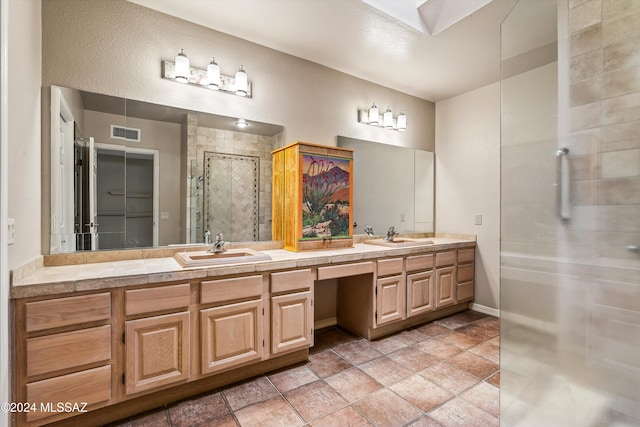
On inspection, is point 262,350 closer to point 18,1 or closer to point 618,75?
point 18,1

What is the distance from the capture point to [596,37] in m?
1.57

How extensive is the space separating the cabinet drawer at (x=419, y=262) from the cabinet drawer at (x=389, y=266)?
142 millimetres

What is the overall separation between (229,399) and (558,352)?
1965mm

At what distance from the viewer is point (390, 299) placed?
2.62m

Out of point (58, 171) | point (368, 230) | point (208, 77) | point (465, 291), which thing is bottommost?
point (465, 291)

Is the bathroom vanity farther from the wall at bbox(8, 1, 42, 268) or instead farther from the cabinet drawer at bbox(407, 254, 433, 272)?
the cabinet drawer at bbox(407, 254, 433, 272)

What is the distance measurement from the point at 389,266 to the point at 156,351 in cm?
184

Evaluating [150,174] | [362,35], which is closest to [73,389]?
[150,174]

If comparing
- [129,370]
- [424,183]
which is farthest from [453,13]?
[129,370]

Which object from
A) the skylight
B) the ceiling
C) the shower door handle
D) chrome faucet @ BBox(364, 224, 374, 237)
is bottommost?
chrome faucet @ BBox(364, 224, 374, 237)

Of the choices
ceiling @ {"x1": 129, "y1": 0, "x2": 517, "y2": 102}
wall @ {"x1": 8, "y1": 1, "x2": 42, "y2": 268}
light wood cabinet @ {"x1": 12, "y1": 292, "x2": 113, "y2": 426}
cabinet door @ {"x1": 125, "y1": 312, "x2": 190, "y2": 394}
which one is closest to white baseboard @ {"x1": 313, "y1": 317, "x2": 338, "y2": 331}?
cabinet door @ {"x1": 125, "y1": 312, "x2": 190, "y2": 394}

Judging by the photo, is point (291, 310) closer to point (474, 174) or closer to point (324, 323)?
point (324, 323)

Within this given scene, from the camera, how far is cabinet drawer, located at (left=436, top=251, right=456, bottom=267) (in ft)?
9.86

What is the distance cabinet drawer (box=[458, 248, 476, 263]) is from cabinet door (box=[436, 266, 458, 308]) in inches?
7.0
